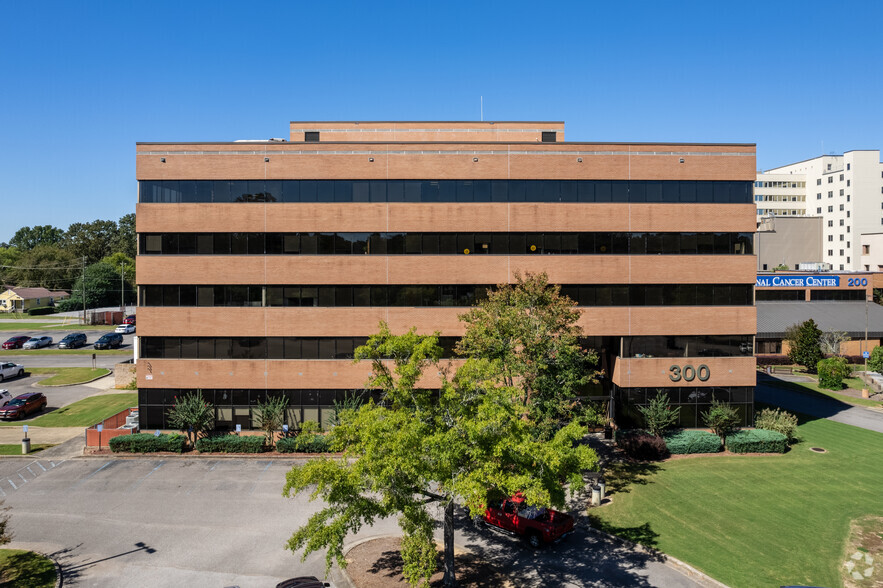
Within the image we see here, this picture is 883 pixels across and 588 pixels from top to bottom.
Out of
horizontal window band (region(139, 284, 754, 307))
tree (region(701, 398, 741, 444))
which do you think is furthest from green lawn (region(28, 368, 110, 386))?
tree (region(701, 398, 741, 444))

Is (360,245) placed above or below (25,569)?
above

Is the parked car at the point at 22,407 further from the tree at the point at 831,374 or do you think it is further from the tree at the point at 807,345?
the tree at the point at 807,345

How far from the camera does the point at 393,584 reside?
18.9 m

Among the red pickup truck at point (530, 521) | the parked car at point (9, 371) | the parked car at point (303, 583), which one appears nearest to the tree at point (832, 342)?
the red pickup truck at point (530, 521)

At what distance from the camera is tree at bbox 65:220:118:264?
141 metres

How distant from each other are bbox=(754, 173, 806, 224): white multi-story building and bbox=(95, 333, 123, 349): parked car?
12692 centimetres

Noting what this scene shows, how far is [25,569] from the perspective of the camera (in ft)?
65.8

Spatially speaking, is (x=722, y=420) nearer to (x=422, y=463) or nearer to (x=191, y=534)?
(x=422, y=463)

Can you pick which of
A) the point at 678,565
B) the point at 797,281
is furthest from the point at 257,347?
the point at 797,281

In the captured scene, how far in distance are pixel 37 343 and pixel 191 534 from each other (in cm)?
6169

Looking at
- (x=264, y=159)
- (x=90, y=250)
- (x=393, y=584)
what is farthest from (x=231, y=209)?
(x=90, y=250)

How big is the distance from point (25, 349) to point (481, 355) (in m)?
67.5

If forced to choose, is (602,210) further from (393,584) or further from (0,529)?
(0,529)

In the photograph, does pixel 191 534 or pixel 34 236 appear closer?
pixel 191 534
